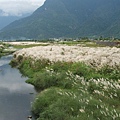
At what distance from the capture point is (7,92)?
29.3m

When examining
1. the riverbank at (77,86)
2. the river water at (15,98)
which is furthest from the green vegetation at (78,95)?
the river water at (15,98)

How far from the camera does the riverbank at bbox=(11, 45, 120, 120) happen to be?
698 inches

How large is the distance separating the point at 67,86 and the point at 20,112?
5.90 m

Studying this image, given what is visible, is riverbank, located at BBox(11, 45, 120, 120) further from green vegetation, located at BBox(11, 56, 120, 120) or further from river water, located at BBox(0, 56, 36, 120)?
river water, located at BBox(0, 56, 36, 120)

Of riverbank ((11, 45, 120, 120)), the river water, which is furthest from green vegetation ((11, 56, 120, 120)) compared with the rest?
the river water

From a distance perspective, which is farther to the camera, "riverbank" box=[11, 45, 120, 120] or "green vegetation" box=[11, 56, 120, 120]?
"riverbank" box=[11, 45, 120, 120]

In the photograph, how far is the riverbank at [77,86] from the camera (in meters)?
17.7

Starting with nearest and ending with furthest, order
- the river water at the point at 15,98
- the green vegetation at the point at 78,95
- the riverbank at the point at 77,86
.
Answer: the green vegetation at the point at 78,95, the riverbank at the point at 77,86, the river water at the point at 15,98

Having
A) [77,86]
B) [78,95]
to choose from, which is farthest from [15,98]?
[78,95]

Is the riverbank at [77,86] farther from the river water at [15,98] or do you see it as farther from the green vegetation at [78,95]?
the river water at [15,98]

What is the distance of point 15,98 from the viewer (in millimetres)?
26656

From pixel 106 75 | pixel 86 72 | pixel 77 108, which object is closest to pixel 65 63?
pixel 86 72

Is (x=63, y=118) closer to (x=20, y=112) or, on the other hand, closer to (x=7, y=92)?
(x=20, y=112)

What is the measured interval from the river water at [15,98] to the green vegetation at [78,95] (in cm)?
102
